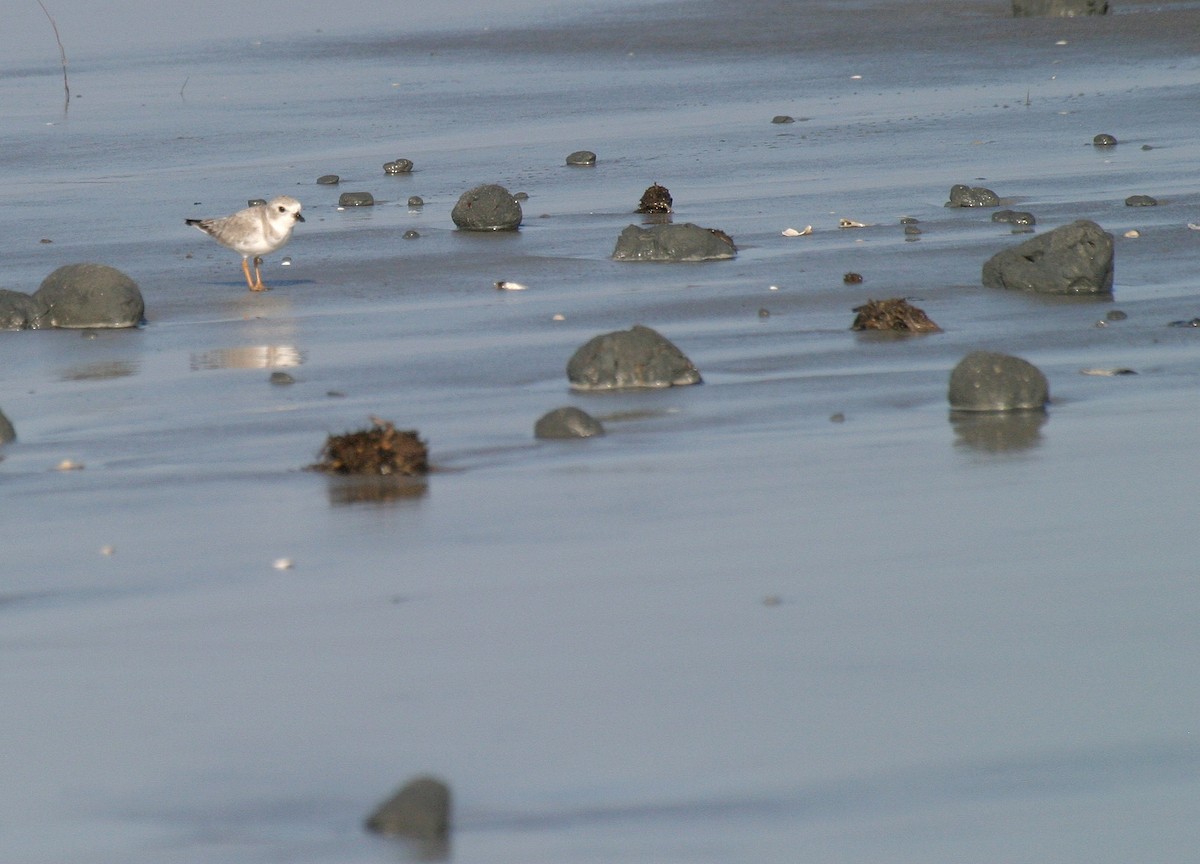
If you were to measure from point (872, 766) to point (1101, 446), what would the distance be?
11.1 feet

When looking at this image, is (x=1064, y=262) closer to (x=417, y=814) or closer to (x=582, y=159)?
(x=582, y=159)

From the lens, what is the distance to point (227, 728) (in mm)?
4977

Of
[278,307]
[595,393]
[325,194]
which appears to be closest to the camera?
[595,393]

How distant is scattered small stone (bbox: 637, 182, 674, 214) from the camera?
14.9m

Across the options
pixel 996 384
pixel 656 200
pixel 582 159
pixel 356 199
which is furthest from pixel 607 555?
pixel 582 159

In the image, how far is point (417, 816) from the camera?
4332mm

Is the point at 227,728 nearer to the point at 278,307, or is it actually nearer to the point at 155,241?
the point at 278,307

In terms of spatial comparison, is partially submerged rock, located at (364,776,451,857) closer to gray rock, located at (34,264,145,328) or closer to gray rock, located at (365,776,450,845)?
gray rock, located at (365,776,450,845)

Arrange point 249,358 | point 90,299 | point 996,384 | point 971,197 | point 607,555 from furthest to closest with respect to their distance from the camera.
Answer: point 971,197 → point 90,299 → point 249,358 → point 996,384 → point 607,555

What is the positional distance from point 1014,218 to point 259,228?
5076 mm

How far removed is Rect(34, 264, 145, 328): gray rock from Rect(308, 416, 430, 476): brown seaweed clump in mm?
3948

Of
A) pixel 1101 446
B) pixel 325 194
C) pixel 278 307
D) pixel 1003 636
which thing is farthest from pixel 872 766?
pixel 325 194

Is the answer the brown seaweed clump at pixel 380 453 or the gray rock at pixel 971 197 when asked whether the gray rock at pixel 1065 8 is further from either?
the brown seaweed clump at pixel 380 453

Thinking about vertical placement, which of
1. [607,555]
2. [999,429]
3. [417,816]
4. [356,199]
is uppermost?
[356,199]
